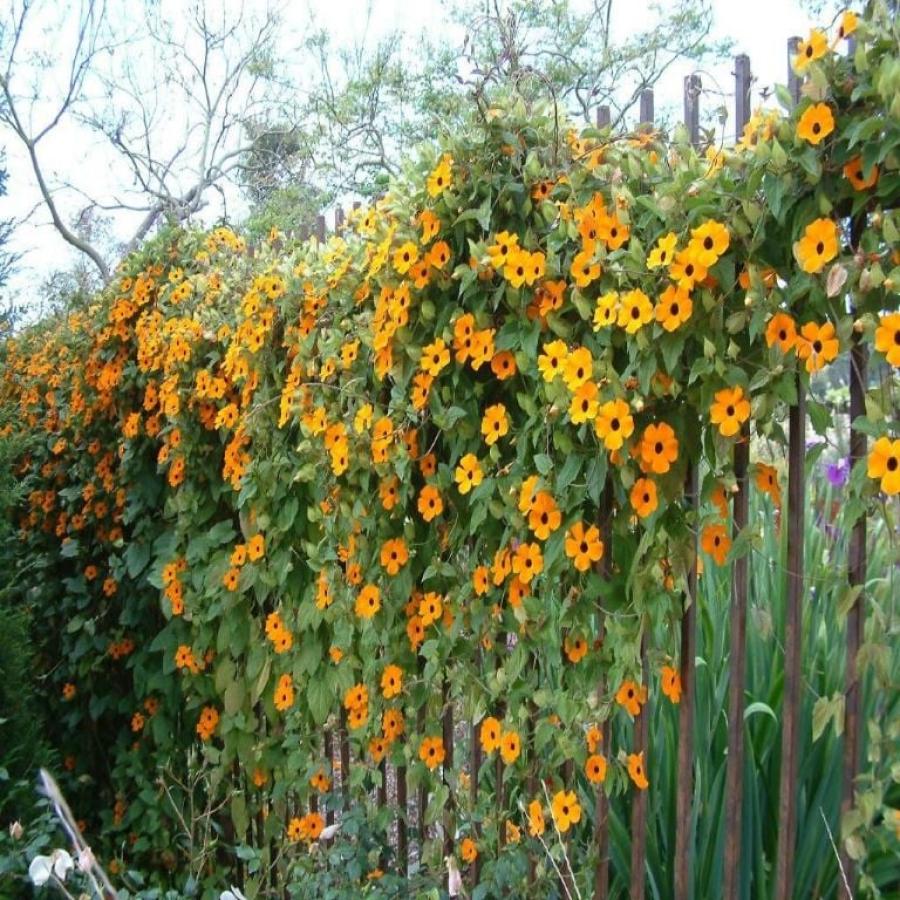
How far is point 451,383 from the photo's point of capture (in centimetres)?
203

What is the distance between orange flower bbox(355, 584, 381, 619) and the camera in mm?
2215

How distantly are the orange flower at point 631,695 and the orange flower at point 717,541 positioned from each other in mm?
284

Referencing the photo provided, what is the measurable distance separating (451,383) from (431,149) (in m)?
0.46

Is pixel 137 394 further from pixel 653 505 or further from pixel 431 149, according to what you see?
pixel 653 505

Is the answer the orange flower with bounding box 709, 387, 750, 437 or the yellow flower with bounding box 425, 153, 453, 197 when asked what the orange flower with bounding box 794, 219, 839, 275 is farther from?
the yellow flower with bounding box 425, 153, 453, 197

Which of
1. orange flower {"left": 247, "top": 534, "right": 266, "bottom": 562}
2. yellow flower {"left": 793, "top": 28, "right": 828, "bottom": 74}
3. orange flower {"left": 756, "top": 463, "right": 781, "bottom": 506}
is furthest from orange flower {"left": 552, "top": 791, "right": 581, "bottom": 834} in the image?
yellow flower {"left": 793, "top": 28, "right": 828, "bottom": 74}

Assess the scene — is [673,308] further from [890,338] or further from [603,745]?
[603,745]

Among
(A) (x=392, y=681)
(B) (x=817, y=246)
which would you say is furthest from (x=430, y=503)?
(B) (x=817, y=246)

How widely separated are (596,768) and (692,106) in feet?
3.77

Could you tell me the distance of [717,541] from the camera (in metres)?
1.58

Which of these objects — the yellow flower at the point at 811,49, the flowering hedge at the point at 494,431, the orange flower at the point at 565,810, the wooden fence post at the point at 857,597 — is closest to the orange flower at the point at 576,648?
the flowering hedge at the point at 494,431

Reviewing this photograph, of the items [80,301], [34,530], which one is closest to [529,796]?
[34,530]

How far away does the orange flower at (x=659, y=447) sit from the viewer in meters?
1.56

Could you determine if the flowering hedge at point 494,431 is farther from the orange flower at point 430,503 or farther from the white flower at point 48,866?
the white flower at point 48,866
